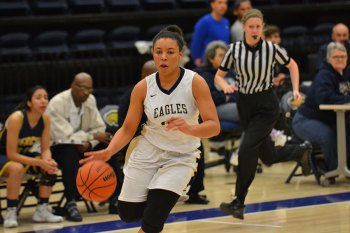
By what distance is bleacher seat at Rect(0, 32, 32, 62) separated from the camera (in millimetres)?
13164

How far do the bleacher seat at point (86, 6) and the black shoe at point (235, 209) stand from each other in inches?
321

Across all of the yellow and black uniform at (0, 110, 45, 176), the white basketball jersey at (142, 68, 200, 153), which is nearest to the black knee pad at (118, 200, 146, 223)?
the white basketball jersey at (142, 68, 200, 153)

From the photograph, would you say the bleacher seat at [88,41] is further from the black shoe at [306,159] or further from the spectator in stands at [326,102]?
the black shoe at [306,159]

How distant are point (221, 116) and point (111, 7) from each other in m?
5.69

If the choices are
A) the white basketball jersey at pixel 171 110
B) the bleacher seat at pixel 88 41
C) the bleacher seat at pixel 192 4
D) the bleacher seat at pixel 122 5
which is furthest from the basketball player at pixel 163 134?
the bleacher seat at pixel 192 4

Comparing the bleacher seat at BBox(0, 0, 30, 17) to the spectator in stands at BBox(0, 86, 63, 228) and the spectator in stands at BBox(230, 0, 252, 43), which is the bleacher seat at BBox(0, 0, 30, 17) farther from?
the spectator in stands at BBox(0, 86, 63, 228)

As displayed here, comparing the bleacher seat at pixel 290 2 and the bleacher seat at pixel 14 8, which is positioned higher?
the bleacher seat at pixel 14 8

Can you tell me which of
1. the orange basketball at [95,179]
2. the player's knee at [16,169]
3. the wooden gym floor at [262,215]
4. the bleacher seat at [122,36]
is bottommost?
the wooden gym floor at [262,215]

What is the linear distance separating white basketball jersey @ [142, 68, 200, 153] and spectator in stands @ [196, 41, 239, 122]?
4282 mm

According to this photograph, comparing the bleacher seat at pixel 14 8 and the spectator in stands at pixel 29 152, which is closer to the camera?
the spectator in stands at pixel 29 152

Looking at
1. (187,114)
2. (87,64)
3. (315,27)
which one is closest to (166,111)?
(187,114)

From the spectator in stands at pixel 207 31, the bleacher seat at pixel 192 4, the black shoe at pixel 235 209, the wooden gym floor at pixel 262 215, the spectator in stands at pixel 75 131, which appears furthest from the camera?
the bleacher seat at pixel 192 4

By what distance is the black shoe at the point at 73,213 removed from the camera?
303 inches

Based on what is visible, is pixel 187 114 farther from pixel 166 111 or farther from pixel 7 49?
pixel 7 49
